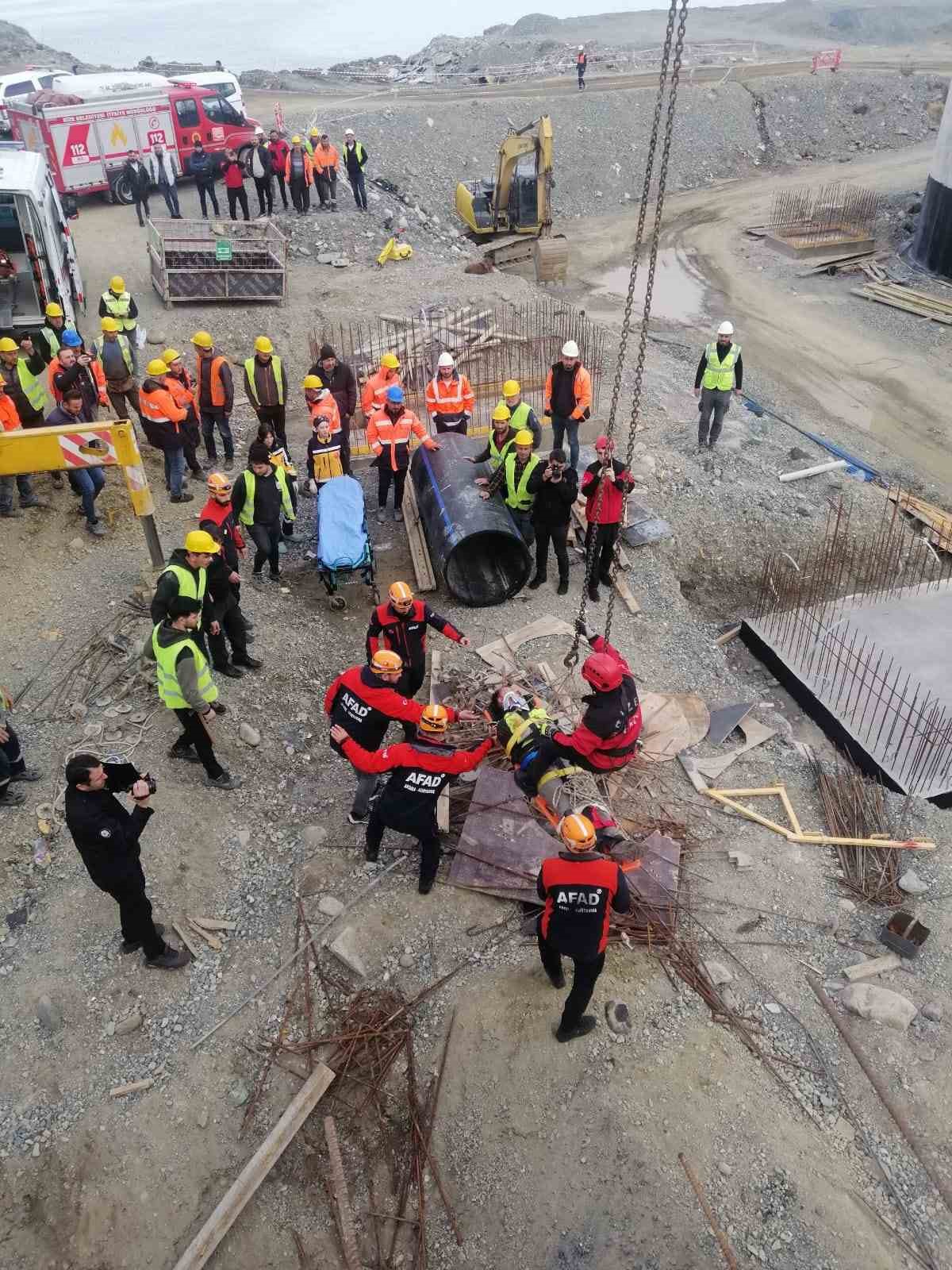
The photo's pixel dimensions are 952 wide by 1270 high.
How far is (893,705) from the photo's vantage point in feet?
31.4

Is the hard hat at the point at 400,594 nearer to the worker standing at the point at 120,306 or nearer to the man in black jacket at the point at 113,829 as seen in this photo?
the man in black jacket at the point at 113,829

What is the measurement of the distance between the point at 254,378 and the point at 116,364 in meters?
1.82

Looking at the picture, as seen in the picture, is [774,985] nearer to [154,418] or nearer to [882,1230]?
[882,1230]

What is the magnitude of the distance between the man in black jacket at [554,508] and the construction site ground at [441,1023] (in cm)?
32

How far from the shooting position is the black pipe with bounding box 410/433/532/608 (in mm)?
9391

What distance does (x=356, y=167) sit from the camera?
21.3 meters

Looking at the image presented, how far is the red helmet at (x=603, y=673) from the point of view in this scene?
21.0 ft

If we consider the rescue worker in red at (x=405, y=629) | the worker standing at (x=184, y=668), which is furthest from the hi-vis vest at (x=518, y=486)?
the worker standing at (x=184, y=668)

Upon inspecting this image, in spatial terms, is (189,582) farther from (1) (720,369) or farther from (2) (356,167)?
(2) (356,167)

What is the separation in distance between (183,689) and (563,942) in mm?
3355

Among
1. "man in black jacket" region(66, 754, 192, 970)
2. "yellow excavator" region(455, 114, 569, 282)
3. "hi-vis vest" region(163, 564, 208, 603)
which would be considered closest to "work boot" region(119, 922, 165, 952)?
"man in black jacket" region(66, 754, 192, 970)

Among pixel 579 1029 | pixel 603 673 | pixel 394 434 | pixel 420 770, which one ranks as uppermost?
pixel 603 673

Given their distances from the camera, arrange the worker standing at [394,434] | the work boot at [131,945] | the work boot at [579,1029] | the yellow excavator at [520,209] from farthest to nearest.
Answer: the yellow excavator at [520,209], the worker standing at [394,434], the work boot at [131,945], the work boot at [579,1029]

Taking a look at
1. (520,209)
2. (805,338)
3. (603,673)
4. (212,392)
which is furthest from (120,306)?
(805,338)
